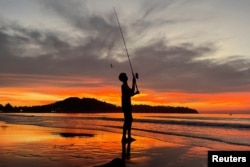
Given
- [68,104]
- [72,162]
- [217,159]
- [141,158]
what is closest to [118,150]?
[141,158]

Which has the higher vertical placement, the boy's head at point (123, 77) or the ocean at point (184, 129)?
the boy's head at point (123, 77)

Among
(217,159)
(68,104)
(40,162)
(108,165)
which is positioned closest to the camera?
(217,159)

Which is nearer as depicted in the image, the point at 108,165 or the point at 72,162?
the point at 108,165

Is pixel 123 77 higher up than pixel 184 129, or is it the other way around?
pixel 123 77

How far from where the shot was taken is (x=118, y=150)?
9984mm

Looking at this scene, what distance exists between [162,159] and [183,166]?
1.03 meters

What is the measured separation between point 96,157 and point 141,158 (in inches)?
44.3

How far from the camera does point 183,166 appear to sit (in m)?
7.74

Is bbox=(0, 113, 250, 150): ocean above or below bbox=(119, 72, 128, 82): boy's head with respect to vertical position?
below

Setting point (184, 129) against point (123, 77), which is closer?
point (123, 77)

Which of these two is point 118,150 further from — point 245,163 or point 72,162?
point 245,163

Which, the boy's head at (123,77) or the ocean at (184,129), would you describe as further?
the ocean at (184,129)

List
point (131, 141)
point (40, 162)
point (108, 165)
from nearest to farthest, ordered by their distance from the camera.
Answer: point (108, 165)
point (40, 162)
point (131, 141)

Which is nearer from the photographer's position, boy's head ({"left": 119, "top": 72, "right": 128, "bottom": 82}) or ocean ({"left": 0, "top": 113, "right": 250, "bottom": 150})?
boy's head ({"left": 119, "top": 72, "right": 128, "bottom": 82})
